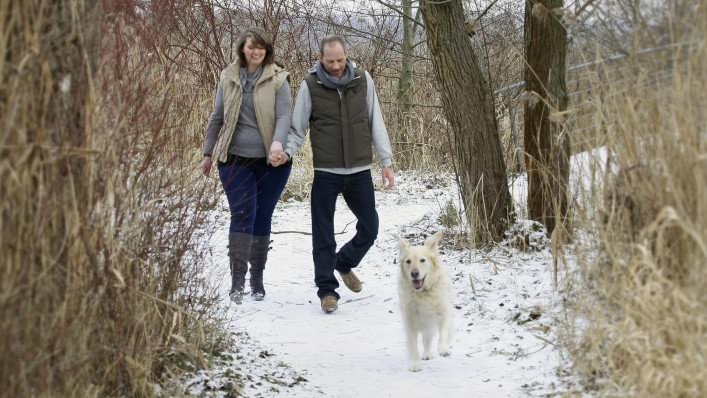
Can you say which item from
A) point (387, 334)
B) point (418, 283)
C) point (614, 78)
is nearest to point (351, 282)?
point (387, 334)

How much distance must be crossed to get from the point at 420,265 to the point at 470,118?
8.12 feet

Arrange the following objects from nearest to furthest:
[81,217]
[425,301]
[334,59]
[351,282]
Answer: [81,217], [425,301], [334,59], [351,282]

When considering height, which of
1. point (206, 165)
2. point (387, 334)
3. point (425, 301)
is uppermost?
point (206, 165)

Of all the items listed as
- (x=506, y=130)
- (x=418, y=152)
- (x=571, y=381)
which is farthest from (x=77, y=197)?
(x=418, y=152)

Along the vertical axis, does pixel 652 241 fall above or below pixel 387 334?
above

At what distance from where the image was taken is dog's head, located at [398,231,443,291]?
5.46m

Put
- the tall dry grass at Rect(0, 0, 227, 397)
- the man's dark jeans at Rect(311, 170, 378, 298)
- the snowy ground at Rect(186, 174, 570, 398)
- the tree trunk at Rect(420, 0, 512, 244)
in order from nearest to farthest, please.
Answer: the tall dry grass at Rect(0, 0, 227, 397) → the snowy ground at Rect(186, 174, 570, 398) → the man's dark jeans at Rect(311, 170, 378, 298) → the tree trunk at Rect(420, 0, 512, 244)

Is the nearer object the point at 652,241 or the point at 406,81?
the point at 652,241

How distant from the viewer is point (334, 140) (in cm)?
638

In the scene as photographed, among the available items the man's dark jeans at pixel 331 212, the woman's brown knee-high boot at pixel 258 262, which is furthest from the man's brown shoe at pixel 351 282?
the woman's brown knee-high boot at pixel 258 262

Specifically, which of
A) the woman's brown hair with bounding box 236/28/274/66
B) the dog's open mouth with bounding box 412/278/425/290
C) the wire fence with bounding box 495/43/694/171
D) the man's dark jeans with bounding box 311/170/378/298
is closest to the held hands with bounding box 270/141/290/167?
the man's dark jeans with bounding box 311/170/378/298

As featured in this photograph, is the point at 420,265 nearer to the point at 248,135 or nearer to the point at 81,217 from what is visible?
the point at 248,135

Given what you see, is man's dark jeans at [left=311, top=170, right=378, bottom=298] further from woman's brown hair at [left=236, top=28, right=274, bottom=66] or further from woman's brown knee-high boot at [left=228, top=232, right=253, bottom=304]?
woman's brown hair at [left=236, top=28, right=274, bottom=66]

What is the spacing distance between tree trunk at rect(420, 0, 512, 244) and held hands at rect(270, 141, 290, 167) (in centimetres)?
204
